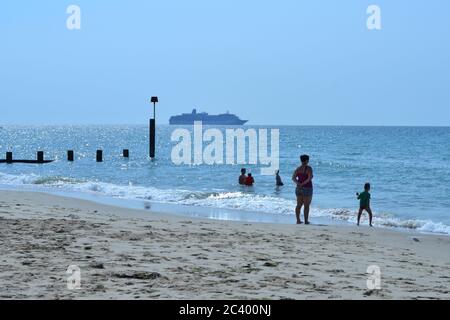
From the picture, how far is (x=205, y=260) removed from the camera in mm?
8992

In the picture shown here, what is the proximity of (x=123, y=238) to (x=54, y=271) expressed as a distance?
121 inches

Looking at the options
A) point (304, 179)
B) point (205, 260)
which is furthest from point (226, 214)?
point (205, 260)

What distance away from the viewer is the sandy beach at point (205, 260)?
23.3 feet

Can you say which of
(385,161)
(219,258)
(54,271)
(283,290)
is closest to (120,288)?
(54,271)

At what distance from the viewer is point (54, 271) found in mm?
7789

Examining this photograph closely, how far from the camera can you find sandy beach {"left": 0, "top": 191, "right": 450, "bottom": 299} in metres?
7.10

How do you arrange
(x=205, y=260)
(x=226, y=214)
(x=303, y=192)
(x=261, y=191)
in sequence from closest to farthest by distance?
(x=205, y=260)
(x=303, y=192)
(x=226, y=214)
(x=261, y=191)

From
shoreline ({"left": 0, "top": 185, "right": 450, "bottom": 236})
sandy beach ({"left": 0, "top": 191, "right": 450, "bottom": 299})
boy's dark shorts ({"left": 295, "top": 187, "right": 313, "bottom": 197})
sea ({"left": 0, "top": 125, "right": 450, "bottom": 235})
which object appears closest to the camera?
sandy beach ({"left": 0, "top": 191, "right": 450, "bottom": 299})

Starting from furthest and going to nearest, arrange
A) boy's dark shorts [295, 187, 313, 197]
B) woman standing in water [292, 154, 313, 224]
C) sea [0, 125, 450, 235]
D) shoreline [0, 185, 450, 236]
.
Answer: sea [0, 125, 450, 235] → shoreline [0, 185, 450, 236] → boy's dark shorts [295, 187, 313, 197] → woman standing in water [292, 154, 313, 224]

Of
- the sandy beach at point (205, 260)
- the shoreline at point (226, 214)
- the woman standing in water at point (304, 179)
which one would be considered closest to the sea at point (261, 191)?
the shoreline at point (226, 214)

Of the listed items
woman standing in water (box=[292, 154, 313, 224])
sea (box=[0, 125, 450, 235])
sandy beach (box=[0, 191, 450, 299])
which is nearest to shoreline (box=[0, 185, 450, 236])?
sea (box=[0, 125, 450, 235])

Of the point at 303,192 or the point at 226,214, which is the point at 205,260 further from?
the point at 226,214

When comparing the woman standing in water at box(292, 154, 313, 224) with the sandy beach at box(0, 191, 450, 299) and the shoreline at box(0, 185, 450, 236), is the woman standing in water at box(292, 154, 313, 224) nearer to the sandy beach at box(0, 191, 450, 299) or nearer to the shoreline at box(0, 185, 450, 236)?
the shoreline at box(0, 185, 450, 236)

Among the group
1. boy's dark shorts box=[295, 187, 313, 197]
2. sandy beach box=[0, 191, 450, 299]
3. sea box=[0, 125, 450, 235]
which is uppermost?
boy's dark shorts box=[295, 187, 313, 197]
